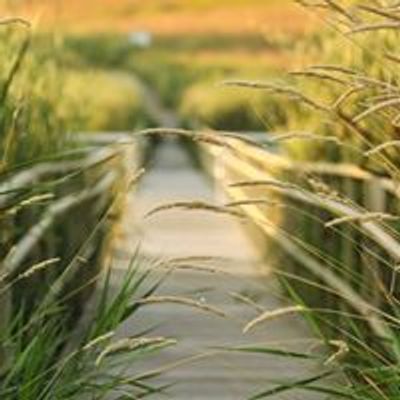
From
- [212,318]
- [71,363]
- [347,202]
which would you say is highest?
[212,318]

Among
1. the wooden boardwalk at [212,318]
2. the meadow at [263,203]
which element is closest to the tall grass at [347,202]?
the meadow at [263,203]

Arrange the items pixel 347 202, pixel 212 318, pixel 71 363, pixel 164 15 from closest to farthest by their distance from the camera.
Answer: pixel 347 202
pixel 71 363
pixel 212 318
pixel 164 15

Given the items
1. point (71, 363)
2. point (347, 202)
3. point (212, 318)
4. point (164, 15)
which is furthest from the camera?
point (164, 15)

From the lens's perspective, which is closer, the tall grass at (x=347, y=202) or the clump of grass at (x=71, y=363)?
the tall grass at (x=347, y=202)

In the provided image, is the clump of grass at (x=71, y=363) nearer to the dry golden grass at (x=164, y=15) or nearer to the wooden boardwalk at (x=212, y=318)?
the wooden boardwalk at (x=212, y=318)

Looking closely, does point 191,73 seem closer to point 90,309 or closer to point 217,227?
point 217,227

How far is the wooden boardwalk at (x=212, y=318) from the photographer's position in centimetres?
581

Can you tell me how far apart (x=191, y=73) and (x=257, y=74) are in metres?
7.00

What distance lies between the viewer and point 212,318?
25.9ft

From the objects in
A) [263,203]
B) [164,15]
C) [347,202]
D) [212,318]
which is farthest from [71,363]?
[164,15]

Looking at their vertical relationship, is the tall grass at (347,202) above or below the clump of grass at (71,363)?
above

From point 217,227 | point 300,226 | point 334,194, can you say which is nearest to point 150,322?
point 300,226

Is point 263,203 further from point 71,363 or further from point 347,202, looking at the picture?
point 71,363

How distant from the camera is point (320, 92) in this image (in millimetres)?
7898
